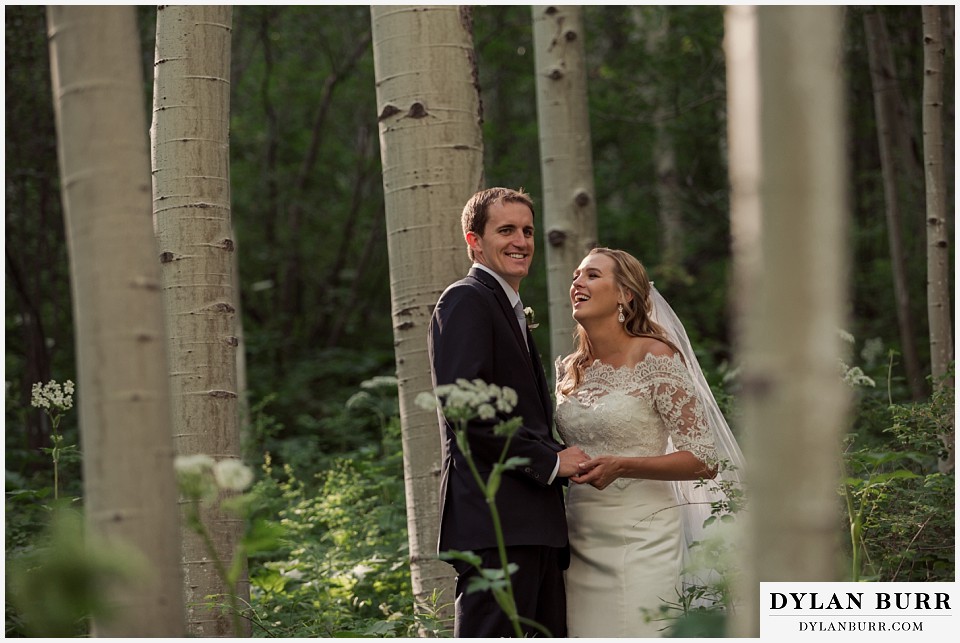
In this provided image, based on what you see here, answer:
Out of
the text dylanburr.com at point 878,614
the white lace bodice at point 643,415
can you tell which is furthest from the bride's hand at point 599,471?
the text dylanburr.com at point 878,614

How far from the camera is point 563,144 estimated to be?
6.43m

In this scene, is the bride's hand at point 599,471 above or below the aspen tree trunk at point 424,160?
below

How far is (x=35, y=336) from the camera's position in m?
8.59

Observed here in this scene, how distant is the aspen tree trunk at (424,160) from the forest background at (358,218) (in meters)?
1.69

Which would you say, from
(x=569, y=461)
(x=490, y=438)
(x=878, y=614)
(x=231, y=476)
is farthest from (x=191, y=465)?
(x=878, y=614)

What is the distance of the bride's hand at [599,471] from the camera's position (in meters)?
3.61

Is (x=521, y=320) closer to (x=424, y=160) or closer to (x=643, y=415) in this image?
(x=643, y=415)

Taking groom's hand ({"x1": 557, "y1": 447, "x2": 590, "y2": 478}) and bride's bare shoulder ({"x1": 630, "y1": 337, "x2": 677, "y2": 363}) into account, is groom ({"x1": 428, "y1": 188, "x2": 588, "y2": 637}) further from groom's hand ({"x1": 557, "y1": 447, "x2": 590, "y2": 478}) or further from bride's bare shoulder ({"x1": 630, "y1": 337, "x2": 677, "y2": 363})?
bride's bare shoulder ({"x1": 630, "y1": 337, "x2": 677, "y2": 363})

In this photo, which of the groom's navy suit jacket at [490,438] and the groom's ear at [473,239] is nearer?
the groom's navy suit jacket at [490,438]

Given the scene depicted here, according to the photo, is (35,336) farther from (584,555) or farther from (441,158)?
(584,555)

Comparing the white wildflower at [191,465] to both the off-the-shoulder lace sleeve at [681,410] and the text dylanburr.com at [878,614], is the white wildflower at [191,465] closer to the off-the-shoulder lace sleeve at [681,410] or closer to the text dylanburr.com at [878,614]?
the text dylanburr.com at [878,614]

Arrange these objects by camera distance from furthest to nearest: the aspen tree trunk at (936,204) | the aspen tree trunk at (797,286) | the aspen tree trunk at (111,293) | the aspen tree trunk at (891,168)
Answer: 1. the aspen tree trunk at (891,168)
2. the aspen tree trunk at (936,204)
3. the aspen tree trunk at (111,293)
4. the aspen tree trunk at (797,286)

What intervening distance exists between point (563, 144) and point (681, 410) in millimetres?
2973

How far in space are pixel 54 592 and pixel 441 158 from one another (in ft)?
9.39
